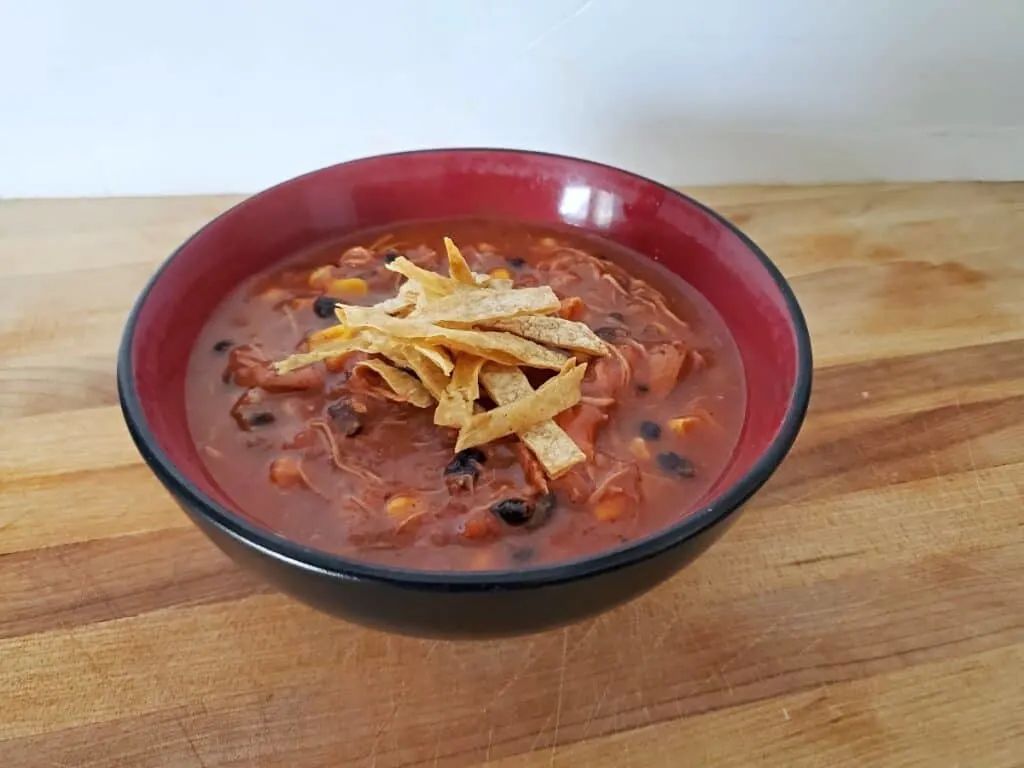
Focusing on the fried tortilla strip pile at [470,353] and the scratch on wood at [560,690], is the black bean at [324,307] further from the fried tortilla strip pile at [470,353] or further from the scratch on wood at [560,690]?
the scratch on wood at [560,690]

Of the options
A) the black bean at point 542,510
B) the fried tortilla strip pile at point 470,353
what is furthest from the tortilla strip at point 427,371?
the black bean at point 542,510

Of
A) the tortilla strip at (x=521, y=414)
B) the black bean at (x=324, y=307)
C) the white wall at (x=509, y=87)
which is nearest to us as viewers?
the tortilla strip at (x=521, y=414)

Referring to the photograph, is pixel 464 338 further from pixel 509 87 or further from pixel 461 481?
pixel 509 87

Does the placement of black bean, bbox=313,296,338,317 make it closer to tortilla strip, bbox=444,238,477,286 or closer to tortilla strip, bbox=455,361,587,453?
tortilla strip, bbox=444,238,477,286

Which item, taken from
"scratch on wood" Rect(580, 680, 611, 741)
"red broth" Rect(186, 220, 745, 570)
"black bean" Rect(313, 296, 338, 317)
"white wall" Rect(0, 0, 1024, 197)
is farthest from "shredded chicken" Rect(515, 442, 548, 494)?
"white wall" Rect(0, 0, 1024, 197)

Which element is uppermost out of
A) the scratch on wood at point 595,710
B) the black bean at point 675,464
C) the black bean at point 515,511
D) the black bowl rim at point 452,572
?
the black bowl rim at point 452,572

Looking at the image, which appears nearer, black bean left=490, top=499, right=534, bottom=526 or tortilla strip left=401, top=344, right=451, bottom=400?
black bean left=490, top=499, right=534, bottom=526
